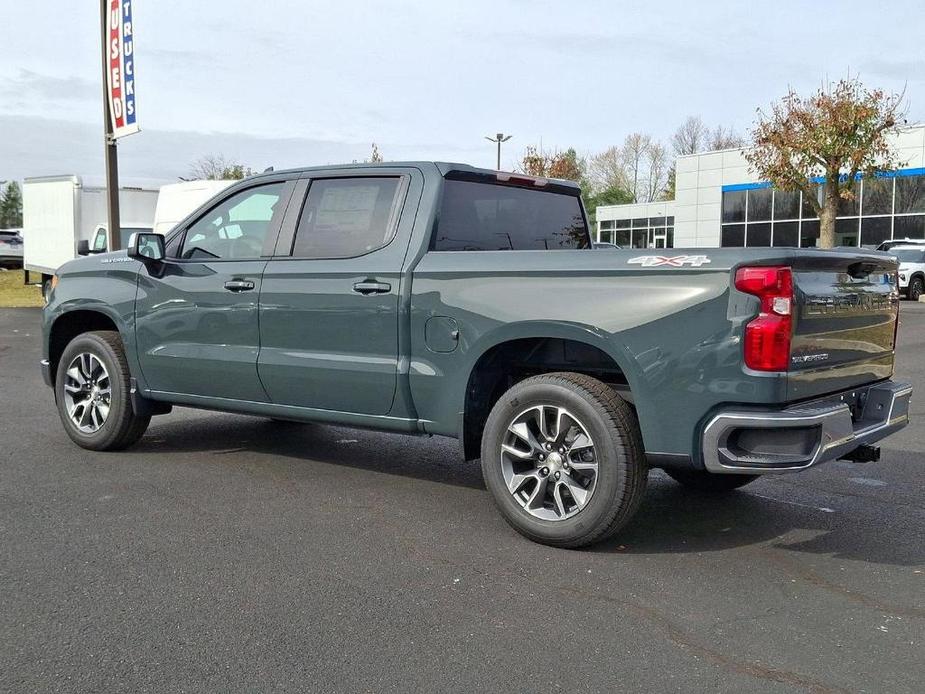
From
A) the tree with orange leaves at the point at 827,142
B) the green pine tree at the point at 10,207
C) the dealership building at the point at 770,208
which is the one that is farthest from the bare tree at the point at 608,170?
the green pine tree at the point at 10,207

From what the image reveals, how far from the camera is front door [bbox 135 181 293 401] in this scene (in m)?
5.64

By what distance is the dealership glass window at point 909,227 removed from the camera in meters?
36.1

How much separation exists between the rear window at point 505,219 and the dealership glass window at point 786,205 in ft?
119

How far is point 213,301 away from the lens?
5.77 metres

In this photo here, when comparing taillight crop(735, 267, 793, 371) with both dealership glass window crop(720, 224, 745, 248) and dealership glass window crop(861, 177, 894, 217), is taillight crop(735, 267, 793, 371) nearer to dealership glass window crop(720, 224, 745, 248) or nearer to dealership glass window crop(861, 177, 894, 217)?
dealership glass window crop(861, 177, 894, 217)

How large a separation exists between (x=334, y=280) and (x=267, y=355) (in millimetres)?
657

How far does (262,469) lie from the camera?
605cm

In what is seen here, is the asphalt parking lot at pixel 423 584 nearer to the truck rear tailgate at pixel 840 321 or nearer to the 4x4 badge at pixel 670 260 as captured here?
the truck rear tailgate at pixel 840 321

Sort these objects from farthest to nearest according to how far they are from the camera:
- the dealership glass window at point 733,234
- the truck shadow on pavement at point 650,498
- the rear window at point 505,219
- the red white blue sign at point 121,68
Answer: the dealership glass window at point 733,234 → the red white blue sign at point 121,68 → the rear window at point 505,219 → the truck shadow on pavement at point 650,498

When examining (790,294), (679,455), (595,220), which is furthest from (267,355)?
(595,220)

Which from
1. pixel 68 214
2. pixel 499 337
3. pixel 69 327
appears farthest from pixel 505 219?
pixel 68 214

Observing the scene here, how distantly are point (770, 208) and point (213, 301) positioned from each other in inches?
1541

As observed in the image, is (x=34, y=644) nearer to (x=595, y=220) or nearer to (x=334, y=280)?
(x=334, y=280)

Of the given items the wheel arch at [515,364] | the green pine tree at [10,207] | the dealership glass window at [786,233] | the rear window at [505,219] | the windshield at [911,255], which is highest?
the green pine tree at [10,207]
